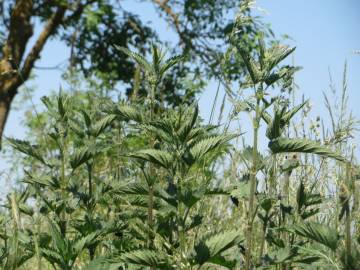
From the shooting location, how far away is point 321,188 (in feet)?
12.4

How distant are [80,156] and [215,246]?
791mm

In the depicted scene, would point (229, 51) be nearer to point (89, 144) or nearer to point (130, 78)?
point (89, 144)

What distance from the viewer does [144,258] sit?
83.0 inches

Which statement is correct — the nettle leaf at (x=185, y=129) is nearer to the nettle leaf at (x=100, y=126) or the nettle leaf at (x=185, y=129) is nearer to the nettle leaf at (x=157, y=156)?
the nettle leaf at (x=157, y=156)

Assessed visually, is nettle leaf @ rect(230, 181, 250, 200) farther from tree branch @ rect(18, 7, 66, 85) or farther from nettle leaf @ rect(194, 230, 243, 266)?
tree branch @ rect(18, 7, 66, 85)

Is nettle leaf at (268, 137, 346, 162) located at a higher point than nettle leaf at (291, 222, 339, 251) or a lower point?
higher

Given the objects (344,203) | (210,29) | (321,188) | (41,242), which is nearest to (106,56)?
(210,29)

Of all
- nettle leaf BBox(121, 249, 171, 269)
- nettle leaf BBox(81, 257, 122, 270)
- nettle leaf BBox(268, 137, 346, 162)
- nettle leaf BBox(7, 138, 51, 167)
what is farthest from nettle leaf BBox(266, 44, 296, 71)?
nettle leaf BBox(7, 138, 51, 167)

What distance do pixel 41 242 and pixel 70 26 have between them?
1422 cm

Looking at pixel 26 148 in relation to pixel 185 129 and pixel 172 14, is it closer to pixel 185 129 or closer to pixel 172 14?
pixel 185 129

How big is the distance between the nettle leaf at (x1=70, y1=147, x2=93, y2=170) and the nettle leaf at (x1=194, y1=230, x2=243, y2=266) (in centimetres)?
73

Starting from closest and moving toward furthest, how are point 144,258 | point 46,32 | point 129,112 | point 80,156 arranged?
point 144,258 < point 129,112 < point 80,156 < point 46,32

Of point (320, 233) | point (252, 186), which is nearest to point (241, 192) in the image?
point (252, 186)

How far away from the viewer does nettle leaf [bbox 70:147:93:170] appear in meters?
2.66
